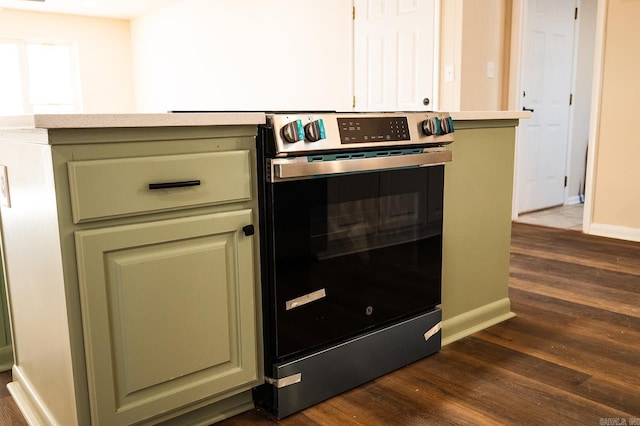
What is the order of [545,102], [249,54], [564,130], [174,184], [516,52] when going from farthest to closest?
[249,54] → [564,130] → [545,102] → [516,52] → [174,184]

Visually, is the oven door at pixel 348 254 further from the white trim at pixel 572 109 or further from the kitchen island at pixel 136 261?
the white trim at pixel 572 109

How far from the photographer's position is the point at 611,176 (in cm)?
407

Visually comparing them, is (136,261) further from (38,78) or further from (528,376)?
(38,78)

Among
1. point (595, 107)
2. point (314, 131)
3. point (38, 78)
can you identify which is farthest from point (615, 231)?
point (38, 78)

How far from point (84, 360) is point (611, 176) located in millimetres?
3917

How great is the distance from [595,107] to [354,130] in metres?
3.15

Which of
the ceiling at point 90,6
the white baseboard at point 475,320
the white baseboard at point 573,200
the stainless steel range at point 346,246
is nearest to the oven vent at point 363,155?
the stainless steel range at point 346,246

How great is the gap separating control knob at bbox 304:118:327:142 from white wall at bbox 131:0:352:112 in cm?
319

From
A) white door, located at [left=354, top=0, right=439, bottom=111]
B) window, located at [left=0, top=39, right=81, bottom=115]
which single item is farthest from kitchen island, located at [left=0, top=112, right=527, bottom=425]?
window, located at [left=0, top=39, right=81, bottom=115]

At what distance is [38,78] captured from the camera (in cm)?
745

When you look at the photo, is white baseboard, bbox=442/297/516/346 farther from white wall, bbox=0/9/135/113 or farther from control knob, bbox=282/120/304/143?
white wall, bbox=0/9/135/113

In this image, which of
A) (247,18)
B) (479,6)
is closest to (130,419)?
(479,6)

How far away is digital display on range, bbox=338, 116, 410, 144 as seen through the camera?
64.7 inches

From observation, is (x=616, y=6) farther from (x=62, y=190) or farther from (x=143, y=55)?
(x=143, y=55)
